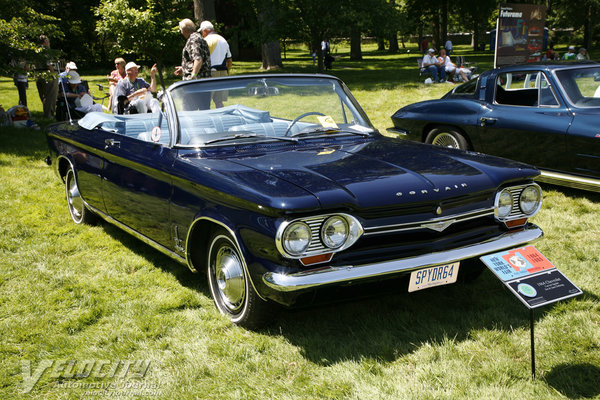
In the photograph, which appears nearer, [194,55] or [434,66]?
[194,55]

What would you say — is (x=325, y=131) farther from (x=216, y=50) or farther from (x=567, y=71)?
(x=216, y=50)

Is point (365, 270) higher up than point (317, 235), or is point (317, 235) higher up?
point (317, 235)

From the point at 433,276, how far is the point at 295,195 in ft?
3.08

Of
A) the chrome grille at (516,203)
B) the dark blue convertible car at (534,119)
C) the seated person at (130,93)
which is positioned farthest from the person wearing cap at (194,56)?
the chrome grille at (516,203)

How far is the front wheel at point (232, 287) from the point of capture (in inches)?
133

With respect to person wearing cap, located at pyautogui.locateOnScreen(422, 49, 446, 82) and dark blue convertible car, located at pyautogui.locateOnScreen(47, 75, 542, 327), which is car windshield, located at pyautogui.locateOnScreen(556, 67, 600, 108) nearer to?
dark blue convertible car, located at pyautogui.locateOnScreen(47, 75, 542, 327)

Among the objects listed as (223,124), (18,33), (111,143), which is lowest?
(111,143)

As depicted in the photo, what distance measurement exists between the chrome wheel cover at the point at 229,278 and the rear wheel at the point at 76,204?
254 centimetres

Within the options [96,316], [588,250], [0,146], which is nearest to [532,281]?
[588,250]

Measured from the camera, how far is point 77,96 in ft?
36.7

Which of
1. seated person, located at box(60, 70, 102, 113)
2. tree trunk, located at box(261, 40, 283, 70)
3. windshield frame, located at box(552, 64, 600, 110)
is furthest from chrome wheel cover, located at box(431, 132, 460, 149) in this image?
tree trunk, located at box(261, 40, 283, 70)

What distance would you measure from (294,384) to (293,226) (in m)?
0.81

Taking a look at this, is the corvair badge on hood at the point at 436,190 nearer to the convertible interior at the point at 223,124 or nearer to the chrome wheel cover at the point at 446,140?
the convertible interior at the point at 223,124

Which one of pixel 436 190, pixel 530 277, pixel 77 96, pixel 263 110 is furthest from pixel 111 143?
pixel 77 96
